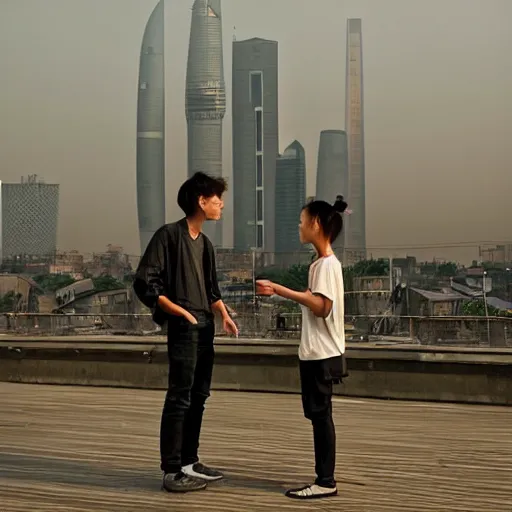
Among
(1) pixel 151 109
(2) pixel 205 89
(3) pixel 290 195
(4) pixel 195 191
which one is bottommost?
(4) pixel 195 191

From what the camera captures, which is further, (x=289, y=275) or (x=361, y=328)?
(x=289, y=275)

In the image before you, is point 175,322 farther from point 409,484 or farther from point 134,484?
point 409,484

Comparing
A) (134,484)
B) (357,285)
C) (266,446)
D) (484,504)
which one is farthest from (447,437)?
(357,285)

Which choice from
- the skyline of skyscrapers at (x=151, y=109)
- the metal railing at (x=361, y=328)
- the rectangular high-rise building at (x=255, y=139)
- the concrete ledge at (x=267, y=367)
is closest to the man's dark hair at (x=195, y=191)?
the concrete ledge at (x=267, y=367)

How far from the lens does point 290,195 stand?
30.2 ft

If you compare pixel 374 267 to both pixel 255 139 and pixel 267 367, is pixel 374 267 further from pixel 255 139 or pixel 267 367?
pixel 255 139

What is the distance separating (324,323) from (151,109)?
310 inches

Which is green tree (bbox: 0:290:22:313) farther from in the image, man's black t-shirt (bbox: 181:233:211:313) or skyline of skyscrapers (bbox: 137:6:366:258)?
man's black t-shirt (bbox: 181:233:211:313)

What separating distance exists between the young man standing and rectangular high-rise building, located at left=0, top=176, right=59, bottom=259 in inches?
215

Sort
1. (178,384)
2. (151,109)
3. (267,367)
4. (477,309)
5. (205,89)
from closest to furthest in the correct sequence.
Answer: (178,384) < (267,367) < (477,309) < (205,89) < (151,109)

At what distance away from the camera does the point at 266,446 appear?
4711 millimetres

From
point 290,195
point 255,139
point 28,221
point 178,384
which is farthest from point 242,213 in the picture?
point 178,384

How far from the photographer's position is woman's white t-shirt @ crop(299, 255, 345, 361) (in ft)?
11.7

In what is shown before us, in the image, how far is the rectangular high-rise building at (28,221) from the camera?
9.24m
